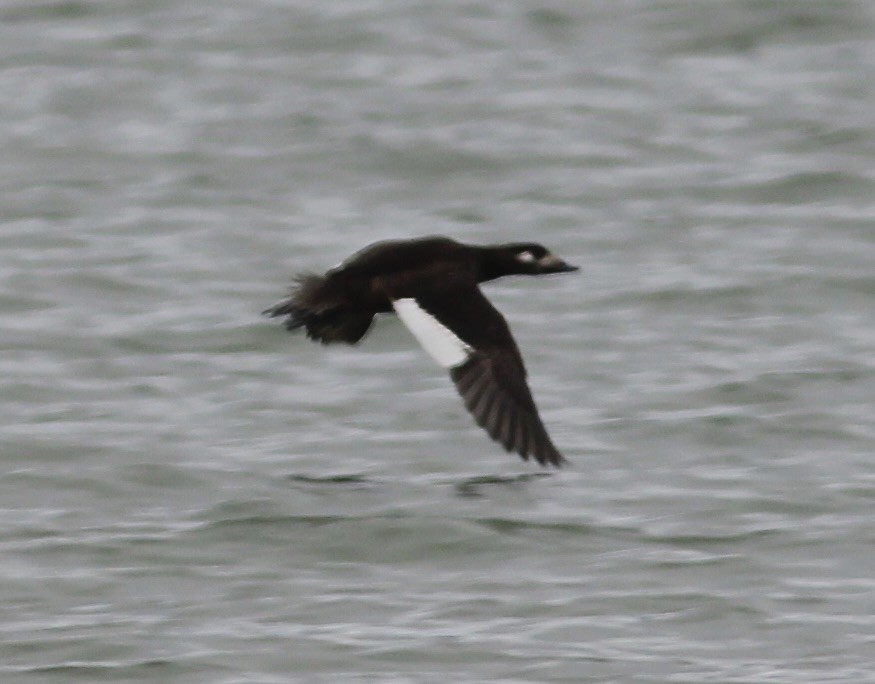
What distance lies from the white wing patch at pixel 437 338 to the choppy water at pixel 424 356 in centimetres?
53

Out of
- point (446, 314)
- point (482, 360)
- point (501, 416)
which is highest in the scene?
point (446, 314)

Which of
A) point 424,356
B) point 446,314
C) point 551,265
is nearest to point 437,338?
point 446,314

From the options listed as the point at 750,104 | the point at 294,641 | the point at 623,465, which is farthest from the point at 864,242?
the point at 294,641

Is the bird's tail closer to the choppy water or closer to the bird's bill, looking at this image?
the choppy water

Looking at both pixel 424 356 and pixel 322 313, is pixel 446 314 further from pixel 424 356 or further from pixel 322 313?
pixel 424 356

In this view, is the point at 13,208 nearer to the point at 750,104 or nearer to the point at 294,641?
the point at 750,104

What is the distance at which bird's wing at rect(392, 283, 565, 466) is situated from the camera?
697 centimetres

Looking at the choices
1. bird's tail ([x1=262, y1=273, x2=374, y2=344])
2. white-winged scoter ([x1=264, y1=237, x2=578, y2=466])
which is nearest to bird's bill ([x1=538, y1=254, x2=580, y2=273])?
white-winged scoter ([x1=264, y1=237, x2=578, y2=466])

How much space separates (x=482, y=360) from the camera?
7152mm

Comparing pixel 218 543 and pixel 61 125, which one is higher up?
pixel 61 125

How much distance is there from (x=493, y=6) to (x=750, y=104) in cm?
232

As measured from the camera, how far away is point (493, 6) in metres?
14.8

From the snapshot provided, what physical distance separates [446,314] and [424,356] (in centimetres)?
211

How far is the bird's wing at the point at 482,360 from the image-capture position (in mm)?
6973
